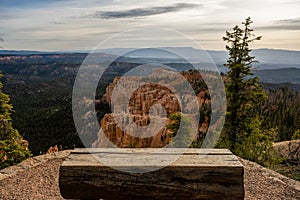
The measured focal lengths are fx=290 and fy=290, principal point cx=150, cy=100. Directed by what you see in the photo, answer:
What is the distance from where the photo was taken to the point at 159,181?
178 inches

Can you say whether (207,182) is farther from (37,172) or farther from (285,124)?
(285,124)

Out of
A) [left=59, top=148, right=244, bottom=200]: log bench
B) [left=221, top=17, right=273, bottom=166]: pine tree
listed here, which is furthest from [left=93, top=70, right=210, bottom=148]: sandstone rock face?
[left=59, top=148, right=244, bottom=200]: log bench

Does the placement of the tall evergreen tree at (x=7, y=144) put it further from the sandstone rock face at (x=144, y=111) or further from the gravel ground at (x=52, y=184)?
the sandstone rock face at (x=144, y=111)

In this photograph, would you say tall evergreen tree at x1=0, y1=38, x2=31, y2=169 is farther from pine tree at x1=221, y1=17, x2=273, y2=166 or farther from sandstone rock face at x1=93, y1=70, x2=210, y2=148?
pine tree at x1=221, y1=17, x2=273, y2=166

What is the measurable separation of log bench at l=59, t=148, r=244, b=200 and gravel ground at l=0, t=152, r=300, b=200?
222 centimetres

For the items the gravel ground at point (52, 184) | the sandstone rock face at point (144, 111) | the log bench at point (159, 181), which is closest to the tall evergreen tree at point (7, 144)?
the gravel ground at point (52, 184)

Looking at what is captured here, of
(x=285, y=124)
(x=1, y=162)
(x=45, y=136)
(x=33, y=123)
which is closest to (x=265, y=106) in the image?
(x=285, y=124)

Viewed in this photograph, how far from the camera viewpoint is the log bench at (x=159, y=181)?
177 inches

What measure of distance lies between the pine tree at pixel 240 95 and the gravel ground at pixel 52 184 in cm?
462

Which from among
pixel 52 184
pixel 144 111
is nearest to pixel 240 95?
pixel 52 184

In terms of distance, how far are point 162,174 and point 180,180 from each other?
295 mm

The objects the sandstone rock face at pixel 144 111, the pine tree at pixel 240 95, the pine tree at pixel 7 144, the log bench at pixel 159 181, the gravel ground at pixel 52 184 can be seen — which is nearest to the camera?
the log bench at pixel 159 181

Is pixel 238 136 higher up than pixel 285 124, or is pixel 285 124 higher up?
pixel 238 136

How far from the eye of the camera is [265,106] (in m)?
54.6
